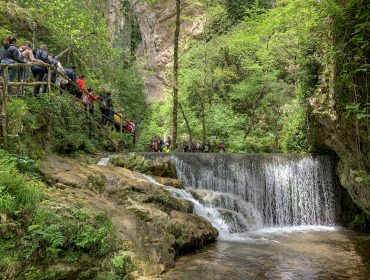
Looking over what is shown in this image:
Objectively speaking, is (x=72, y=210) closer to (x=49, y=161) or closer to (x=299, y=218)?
(x=49, y=161)

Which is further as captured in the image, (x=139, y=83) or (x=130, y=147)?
(x=139, y=83)

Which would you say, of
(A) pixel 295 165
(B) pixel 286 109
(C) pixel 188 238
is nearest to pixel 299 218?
(A) pixel 295 165

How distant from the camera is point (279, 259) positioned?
7930 mm

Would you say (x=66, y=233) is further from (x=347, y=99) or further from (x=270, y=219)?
(x=270, y=219)

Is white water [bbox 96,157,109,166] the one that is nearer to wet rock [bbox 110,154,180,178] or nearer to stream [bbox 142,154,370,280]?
wet rock [bbox 110,154,180,178]

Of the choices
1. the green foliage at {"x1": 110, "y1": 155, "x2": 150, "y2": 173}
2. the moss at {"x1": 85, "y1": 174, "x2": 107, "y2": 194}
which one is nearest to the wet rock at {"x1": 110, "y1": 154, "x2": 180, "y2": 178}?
the green foliage at {"x1": 110, "y1": 155, "x2": 150, "y2": 173}

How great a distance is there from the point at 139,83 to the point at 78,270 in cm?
2921

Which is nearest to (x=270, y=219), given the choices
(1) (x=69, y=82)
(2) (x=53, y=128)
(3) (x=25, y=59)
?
(2) (x=53, y=128)

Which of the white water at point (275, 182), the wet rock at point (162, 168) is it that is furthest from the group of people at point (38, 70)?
the white water at point (275, 182)

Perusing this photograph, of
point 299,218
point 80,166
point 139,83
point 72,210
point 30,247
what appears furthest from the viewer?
point 139,83

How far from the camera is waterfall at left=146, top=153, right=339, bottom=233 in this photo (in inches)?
566

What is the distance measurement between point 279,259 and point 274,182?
711cm

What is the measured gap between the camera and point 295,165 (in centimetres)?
1508

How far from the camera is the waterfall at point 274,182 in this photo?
566 inches
